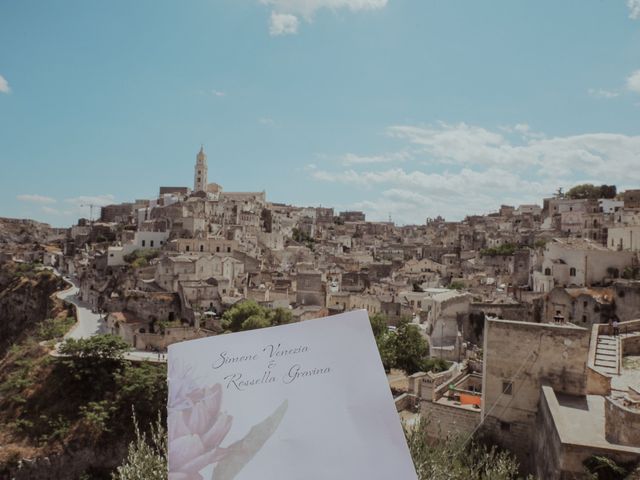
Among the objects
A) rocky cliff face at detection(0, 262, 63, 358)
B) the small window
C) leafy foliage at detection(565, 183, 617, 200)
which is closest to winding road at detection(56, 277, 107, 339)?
rocky cliff face at detection(0, 262, 63, 358)

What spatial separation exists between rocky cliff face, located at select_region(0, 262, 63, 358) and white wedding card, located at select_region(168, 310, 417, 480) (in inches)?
1930

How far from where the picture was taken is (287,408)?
345cm

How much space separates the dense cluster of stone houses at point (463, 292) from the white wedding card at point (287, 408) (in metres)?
6.68

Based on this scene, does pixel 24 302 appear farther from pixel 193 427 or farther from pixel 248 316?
pixel 193 427

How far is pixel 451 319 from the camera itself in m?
29.3

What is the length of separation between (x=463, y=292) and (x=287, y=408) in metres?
33.0

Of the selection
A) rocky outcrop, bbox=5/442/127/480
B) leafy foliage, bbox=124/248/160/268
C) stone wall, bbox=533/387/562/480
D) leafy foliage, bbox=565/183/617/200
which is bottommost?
rocky outcrop, bbox=5/442/127/480

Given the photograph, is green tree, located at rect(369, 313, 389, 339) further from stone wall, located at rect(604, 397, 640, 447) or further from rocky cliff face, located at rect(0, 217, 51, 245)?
rocky cliff face, located at rect(0, 217, 51, 245)

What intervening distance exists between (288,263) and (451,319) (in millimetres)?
32518

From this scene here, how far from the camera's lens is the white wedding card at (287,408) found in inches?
127

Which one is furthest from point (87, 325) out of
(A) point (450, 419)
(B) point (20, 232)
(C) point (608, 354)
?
(B) point (20, 232)

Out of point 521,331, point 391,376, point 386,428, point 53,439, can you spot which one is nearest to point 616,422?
point 521,331

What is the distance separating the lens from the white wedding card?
3.24m

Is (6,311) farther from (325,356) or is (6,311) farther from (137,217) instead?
(325,356)
